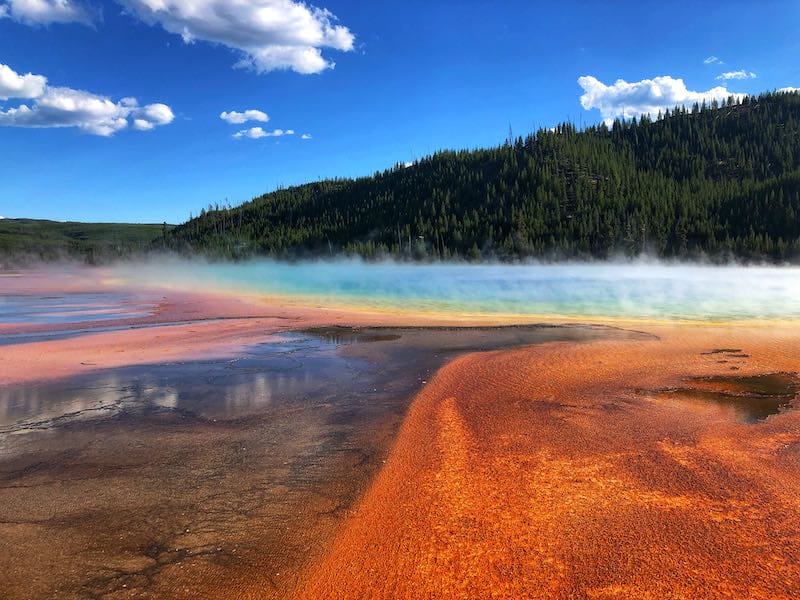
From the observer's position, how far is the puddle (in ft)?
31.7

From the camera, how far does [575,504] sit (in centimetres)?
618

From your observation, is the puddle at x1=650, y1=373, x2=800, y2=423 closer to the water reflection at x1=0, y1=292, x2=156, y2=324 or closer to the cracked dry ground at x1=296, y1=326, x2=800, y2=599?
the cracked dry ground at x1=296, y1=326, x2=800, y2=599

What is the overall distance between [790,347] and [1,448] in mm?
19321

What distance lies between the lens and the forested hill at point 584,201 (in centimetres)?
10400

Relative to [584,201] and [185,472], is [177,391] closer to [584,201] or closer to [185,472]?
[185,472]

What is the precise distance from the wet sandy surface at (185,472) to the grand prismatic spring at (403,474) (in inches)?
1.4

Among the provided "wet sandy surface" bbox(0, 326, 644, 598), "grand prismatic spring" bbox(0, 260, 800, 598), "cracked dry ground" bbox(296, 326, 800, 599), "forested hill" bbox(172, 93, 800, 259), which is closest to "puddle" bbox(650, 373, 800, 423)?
"grand prismatic spring" bbox(0, 260, 800, 598)

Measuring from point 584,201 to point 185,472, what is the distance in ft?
433

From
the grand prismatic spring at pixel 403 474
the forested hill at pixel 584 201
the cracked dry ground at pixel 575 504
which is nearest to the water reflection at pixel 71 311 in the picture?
the grand prismatic spring at pixel 403 474

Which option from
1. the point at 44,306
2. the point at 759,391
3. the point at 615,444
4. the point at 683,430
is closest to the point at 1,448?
the point at 615,444

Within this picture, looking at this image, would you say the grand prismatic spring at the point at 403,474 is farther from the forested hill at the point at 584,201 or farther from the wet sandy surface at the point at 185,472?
the forested hill at the point at 584,201

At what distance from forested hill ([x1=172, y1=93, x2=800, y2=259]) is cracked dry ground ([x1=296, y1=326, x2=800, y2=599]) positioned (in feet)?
316

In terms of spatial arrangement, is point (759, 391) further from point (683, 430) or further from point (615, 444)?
point (615, 444)

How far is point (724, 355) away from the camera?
14.7 m
